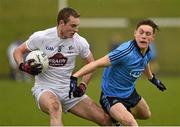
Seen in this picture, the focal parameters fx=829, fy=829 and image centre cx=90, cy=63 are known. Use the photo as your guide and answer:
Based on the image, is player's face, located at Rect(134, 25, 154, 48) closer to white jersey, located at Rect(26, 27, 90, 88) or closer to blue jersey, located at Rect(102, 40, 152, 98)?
blue jersey, located at Rect(102, 40, 152, 98)

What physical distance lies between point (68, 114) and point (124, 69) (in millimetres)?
8430

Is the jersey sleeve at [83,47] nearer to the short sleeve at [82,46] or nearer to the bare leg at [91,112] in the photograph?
the short sleeve at [82,46]

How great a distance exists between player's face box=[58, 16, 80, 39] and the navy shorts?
3.45ft

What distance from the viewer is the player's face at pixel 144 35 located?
38.3 ft

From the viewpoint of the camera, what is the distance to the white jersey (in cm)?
1205

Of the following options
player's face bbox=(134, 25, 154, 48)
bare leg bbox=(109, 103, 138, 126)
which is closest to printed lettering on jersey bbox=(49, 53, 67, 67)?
bare leg bbox=(109, 103, 138, 126)

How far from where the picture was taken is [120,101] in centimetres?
1203

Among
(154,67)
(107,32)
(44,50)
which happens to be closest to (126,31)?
(107,32)

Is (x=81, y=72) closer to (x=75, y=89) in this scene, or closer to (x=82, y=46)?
(x=75, y=89)

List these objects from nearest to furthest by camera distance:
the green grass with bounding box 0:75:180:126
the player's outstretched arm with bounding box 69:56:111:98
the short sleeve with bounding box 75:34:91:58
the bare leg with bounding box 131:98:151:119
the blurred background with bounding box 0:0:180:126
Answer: the player's outstretched arm with bounding box 69:56:111:98
the short sleeve with bounding box 75:34:91:58
the bare leg with bounding box 131:98:151:119
the green grass with bounding box 0:75:180:126
the blurred background with bounding box 0:0:180:126

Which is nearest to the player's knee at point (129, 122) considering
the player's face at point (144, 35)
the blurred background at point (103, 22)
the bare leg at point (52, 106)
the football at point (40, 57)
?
the bare leg at point (52, 106)

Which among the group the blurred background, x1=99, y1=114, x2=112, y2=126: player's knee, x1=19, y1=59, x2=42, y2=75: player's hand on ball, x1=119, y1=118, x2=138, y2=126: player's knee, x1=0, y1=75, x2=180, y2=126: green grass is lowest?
the blurred background

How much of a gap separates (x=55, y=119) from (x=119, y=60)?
4.00ft

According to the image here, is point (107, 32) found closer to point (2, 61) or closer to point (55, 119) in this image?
point (2, 61)
